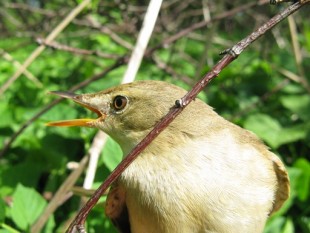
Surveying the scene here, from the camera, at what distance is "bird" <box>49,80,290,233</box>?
2.09 meters

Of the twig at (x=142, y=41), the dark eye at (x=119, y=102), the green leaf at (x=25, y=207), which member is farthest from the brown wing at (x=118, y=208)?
the twig at (x=142, y=41)

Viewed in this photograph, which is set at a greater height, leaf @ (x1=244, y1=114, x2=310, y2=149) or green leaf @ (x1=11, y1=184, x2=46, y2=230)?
leaf @ (x1=244, y1=114, x2=310, y2=149)

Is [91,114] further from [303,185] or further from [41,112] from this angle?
[303,185]

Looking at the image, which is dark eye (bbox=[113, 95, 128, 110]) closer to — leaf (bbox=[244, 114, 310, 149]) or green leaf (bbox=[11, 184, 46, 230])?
green leaf (bbox=[11, 184, 46, 230])

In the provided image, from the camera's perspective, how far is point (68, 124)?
2.34 meters

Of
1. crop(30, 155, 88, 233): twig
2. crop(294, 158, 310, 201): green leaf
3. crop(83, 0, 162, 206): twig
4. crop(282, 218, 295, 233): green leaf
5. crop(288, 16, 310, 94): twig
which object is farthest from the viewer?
crop(288, 16, 310, 94): twig

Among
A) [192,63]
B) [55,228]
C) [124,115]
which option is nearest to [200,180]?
[124,115]

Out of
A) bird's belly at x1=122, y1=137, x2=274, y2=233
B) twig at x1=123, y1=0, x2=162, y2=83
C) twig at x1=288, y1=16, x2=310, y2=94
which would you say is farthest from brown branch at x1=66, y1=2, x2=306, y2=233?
twig at x1=288, y1=16, x2=310, y2=94

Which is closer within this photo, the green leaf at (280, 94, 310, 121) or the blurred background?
the blurred background

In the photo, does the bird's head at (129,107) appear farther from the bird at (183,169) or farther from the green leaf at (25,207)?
the green leaf at (25,207)

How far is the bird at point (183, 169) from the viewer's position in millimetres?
2092

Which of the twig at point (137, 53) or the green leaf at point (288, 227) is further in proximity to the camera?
the green leaf at point (288, 227)

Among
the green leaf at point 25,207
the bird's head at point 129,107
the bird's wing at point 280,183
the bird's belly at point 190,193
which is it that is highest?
the bird's wing at point 280,183

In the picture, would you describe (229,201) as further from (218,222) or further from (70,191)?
(70,191)
